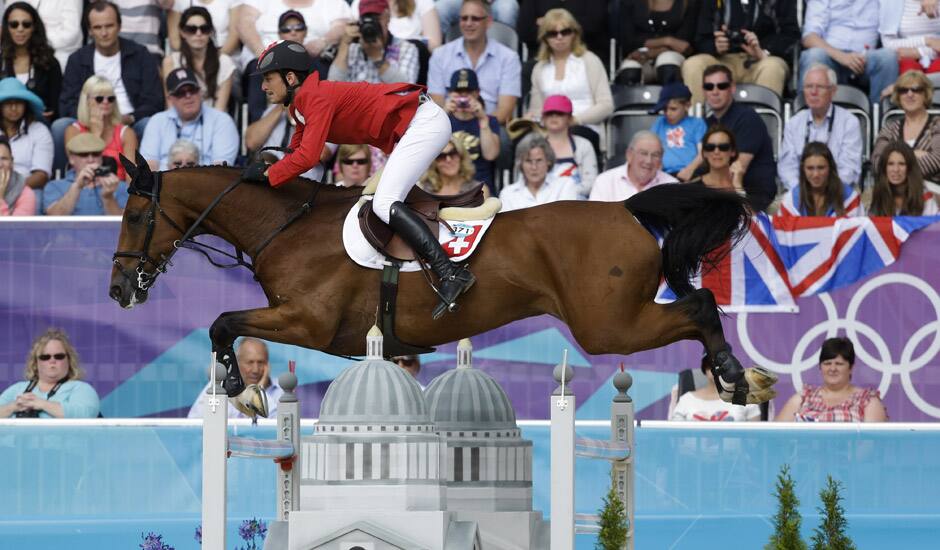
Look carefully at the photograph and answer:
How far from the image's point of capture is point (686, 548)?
376 inches

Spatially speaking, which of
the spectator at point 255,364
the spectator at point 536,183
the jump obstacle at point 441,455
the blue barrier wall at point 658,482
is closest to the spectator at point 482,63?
the spectator at point 536,183

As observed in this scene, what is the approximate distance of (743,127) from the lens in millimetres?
13453

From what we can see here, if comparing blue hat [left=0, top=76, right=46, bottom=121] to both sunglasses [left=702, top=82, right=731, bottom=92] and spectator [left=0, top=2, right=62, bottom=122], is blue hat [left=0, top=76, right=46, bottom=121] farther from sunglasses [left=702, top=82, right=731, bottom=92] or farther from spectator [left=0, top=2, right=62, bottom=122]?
sunglasses [left=702, top=82, right=731, bottom=92]

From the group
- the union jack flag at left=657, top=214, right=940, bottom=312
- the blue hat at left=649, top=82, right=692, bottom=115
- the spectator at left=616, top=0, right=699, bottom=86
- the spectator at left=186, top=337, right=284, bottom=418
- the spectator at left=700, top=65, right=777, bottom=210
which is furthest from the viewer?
the spectator at left=616, top=0, right=699, bottom=86

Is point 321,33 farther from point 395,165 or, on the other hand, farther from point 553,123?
point 395,165

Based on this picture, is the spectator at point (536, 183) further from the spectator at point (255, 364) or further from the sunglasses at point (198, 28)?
the sunglasses at point (198, 28)

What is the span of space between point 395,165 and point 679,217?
153cm

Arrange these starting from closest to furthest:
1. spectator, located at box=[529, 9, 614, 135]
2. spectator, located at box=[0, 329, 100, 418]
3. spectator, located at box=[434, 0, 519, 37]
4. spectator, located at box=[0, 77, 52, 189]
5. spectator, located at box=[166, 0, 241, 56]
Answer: spectator, located at box=[0, 329, 100, 418] → spectator, located at box=[0, 77, 52, 189] → spectator, located at box=[529, 9, 614, 135] → spectator, located at box=[166, 0, 241, 56] → spectator, located at box=[434, 0, 519, 37]

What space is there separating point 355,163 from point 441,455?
608 cm

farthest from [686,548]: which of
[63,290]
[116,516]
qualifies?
[63,290]

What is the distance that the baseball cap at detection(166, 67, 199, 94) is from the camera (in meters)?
13.7

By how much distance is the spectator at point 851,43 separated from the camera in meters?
14.8

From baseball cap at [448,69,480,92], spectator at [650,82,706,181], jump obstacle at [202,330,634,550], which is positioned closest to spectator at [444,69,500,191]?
baseball cap at [448,69,480,92]

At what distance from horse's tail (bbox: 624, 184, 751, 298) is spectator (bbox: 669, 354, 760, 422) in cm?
227
